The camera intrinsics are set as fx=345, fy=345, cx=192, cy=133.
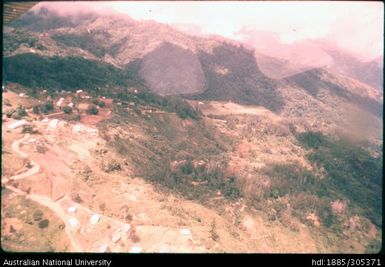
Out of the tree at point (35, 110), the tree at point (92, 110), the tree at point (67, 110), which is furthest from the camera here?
the tree at point (92, 110)

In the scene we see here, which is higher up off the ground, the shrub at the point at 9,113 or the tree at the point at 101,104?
the shrub at the point at 9,113

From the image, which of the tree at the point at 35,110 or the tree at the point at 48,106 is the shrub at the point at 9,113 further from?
the tree at the point at 48,106

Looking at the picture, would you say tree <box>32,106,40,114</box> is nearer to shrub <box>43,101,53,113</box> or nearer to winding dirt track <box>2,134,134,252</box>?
shrub <box>43,101,53,113</box>

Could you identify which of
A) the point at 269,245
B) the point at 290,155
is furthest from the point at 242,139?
the point at 269,245

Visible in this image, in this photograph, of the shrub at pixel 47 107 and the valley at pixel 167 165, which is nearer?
the valley at pixel 167 165

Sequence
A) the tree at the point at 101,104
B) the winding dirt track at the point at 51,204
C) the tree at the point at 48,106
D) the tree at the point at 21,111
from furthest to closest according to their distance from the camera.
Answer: the tree at the point at 101,104
the tree at the point at 48,106
the tree at the point at 21,111
the winding dirt track at the point at 51,204

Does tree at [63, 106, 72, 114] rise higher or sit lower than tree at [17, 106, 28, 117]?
lower

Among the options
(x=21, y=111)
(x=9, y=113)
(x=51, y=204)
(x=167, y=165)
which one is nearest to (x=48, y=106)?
(x=21, y=111)

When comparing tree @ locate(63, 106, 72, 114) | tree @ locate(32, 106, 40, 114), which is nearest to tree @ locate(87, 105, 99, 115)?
tree @ locate(63, 106, 72, 114)

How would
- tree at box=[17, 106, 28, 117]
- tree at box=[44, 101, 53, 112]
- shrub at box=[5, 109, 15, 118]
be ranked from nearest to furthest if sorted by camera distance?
shrub at box=[5, 109, 15, 118]
tree at box=[17, 106, 28, 117]
tree at box=[44, 101, 53, 112]

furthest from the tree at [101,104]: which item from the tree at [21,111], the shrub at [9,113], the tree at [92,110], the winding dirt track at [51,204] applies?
the winding dirt track at [51,204]

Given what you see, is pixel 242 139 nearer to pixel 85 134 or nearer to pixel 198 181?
pixel 198 181
